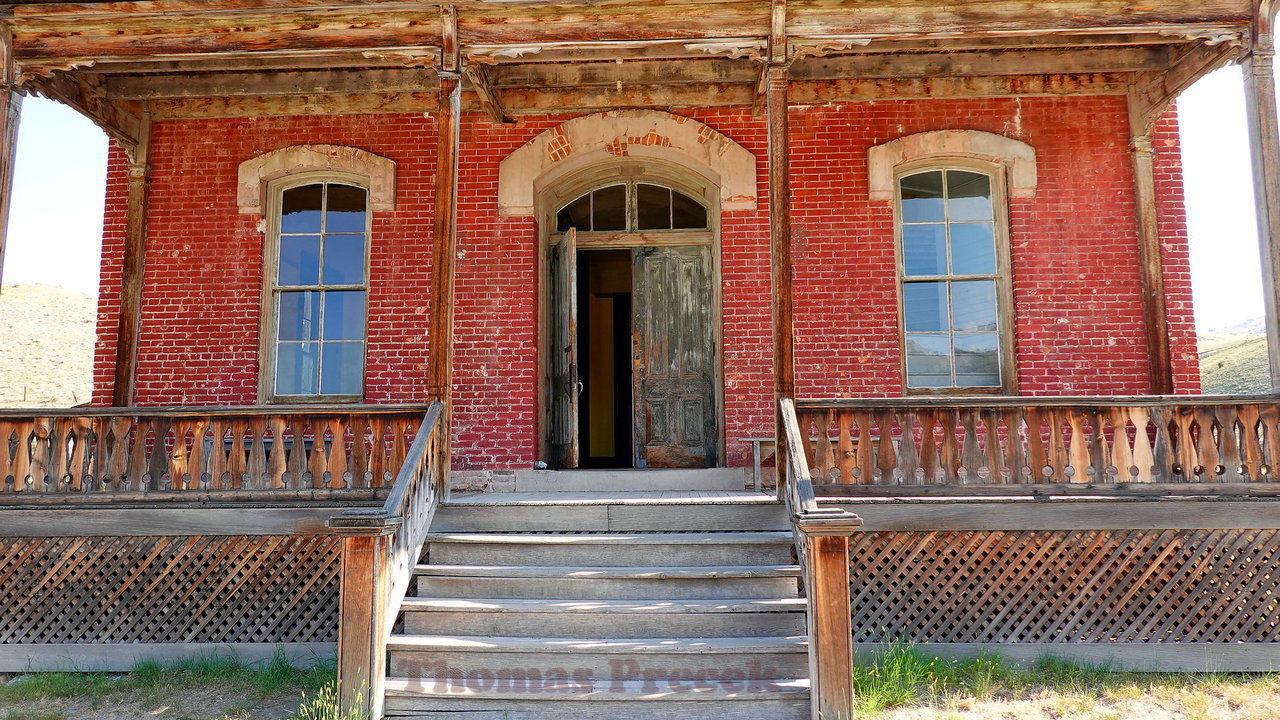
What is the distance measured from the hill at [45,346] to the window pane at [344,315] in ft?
54.4

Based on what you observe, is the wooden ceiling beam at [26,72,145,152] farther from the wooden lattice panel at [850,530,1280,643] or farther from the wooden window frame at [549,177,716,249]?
the wooden lattice panel at [850,530,1280,643]

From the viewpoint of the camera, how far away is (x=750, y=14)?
20.2 ft

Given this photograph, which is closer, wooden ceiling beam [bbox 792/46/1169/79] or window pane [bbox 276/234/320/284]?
wooden ceiling beam [bbox 792/46/1169/79]

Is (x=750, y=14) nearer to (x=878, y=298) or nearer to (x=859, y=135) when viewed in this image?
(x=859, y=135)

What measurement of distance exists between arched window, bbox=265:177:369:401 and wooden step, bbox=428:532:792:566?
9.60ft

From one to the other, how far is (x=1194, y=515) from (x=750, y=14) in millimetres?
4541

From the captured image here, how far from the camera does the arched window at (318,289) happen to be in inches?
321

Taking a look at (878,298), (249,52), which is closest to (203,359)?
(249,52)

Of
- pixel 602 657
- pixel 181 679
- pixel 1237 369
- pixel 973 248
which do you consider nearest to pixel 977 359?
pixel 973 248

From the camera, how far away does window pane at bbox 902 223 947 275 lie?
26.3 feet

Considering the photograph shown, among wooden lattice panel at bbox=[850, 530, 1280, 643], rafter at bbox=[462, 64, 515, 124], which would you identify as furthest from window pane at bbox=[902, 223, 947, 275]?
rafter at bbox=[462, 64, 515, 124]

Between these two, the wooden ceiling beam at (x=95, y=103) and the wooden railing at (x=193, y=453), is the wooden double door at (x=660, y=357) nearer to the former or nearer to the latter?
the wooden railing at (x=193, y=453)

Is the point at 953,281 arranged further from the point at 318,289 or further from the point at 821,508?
the point at 318,289

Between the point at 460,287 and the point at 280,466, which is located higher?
the point at 460,287
